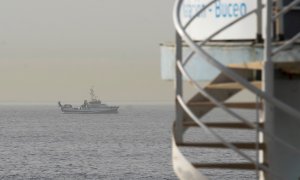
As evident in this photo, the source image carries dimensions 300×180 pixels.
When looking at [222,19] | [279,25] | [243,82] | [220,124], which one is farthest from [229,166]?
[222,19]

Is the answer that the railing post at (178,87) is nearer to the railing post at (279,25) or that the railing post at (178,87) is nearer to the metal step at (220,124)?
the metal step at (220,124)

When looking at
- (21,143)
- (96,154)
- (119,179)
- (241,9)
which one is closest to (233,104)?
(241,9)

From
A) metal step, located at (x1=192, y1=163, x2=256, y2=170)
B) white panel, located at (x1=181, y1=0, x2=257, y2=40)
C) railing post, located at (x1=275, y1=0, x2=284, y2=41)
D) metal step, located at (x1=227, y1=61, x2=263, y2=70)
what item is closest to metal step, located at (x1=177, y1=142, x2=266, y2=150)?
metal step, located at (x1=192, y1=163, x2=256, y2=170)

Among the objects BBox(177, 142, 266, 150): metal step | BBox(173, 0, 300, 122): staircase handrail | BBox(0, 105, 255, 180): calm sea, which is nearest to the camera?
BBox(173, 0, 300, 122): staircase handrail

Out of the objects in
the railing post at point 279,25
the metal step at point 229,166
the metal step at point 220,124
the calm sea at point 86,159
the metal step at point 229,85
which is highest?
the railing post at point 279,25

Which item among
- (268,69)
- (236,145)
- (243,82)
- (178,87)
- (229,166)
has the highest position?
(268,69)

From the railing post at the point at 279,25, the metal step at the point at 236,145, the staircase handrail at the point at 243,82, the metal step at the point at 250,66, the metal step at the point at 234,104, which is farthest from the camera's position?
the railing post at the point at 279,25

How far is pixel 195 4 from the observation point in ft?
42.0

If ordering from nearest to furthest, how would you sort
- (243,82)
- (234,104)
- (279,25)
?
(243,82), (234,104), (279,25)

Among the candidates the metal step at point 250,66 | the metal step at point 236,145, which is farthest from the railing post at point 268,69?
the metal step at point 250,66

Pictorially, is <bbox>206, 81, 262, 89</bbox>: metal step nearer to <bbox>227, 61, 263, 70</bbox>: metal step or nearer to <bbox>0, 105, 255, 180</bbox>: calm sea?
<bbox>227, 61, 263, 70</bbox>: metal step

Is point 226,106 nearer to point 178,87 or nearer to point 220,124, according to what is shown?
point 220,124

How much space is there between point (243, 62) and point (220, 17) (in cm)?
136

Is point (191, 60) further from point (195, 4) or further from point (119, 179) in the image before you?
point (119, 179)
